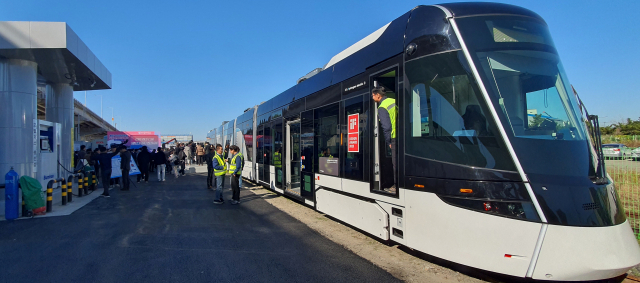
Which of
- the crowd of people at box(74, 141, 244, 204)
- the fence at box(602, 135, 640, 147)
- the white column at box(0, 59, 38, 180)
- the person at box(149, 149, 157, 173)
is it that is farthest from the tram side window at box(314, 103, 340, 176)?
the person at box(149, 149, 157, 173)

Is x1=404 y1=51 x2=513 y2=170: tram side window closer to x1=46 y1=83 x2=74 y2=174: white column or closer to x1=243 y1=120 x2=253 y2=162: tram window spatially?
x1=243 y1=120 x2=253 y2=162: tram window

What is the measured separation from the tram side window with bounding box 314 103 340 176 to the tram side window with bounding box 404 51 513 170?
85.4 inches

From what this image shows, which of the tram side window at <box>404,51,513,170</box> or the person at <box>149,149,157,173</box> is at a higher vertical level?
the tram side window at <box>404,51,513,170</box>

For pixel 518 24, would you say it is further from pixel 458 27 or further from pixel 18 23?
pixel 18 23

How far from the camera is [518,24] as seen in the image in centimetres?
429

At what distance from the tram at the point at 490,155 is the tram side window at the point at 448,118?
12mm

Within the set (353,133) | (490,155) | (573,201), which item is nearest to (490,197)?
(490,155)

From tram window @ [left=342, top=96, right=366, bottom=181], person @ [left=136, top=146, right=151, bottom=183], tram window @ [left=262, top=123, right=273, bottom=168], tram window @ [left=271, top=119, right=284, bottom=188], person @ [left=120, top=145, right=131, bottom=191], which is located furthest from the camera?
person @ [left=136, top=146, right=151, bottom=183]

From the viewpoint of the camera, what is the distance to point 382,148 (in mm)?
5359

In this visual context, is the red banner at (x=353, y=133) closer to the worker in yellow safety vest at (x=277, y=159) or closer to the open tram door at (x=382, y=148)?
the open tram door at (x=382, y=148)

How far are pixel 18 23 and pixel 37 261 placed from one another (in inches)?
300

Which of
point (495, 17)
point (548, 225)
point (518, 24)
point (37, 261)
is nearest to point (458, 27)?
point (495, 17)

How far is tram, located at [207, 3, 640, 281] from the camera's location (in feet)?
11.6

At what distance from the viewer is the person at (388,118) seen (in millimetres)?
4996
